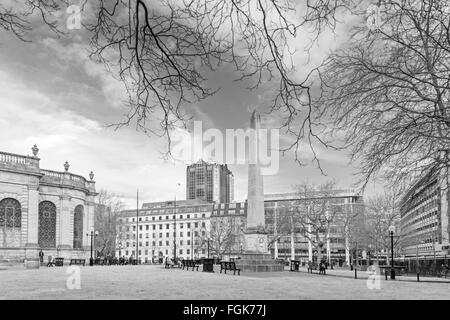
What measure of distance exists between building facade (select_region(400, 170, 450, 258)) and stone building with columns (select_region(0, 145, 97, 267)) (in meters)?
34.1

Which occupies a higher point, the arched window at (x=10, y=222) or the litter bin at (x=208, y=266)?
the arched window at (x=10, y=222)

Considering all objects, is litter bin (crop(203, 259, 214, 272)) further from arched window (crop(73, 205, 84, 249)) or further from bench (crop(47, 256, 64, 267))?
arched window (crop(73, 205, 84, 249))

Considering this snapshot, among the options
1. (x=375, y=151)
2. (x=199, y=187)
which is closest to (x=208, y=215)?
(x=199, y=187)

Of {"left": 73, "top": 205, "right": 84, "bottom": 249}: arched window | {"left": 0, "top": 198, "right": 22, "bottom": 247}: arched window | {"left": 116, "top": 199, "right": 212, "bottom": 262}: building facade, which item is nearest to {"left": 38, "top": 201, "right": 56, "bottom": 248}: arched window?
{"left": 73, "top": 205, "right": 84, "bottom": 249}: arched window

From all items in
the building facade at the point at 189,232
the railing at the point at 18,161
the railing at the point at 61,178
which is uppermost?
the railing at the point at 18,161

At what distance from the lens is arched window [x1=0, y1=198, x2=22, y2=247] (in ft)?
158

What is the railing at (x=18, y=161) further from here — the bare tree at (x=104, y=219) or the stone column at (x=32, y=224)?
the bare tree at (x=104, y=219)

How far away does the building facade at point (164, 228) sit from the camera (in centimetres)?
14225

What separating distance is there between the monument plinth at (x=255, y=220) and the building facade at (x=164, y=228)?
100768 mm

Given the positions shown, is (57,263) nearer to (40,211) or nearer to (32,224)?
(32,224)

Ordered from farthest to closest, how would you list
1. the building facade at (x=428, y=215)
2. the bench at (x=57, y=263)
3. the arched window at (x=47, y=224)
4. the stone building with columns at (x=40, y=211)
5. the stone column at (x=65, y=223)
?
the stone column at (x=65, y=223)
the arched window at (x=47, y=224)
the stone building with columns at (x=40, y=211)
the bench at (x=57, y=263)
the building facade at (x=428, y=215)

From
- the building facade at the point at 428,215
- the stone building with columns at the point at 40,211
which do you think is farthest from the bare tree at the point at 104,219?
the building facade at the point at 428,215

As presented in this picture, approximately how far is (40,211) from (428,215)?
2454 inches

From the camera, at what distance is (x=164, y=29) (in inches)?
237
